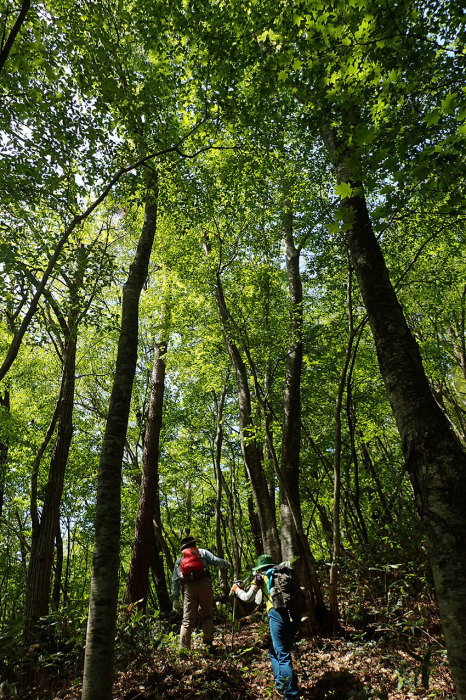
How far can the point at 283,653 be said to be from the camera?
4648 mm

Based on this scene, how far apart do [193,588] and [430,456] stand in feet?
18.2

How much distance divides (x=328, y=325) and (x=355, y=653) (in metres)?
7.06

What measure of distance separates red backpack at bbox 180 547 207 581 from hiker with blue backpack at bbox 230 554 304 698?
49.9 inches

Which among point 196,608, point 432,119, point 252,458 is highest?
point 432,119

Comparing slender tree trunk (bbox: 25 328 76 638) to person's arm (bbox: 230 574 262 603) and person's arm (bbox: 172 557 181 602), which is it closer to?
person's arm (bbox: 172 557 181 602)

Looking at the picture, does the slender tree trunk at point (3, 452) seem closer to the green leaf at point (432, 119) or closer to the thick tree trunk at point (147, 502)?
the thick tree trunk at point (147, 502)

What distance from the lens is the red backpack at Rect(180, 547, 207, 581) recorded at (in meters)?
6.51

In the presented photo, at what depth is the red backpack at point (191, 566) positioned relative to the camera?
21.4ft

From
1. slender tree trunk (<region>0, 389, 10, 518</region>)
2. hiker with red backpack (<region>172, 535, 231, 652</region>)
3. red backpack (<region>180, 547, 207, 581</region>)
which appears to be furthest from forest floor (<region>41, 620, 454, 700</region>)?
slender tree trunk (<region>0, 389, 10, 518</region>)

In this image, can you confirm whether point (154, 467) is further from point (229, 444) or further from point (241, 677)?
point (229, 444)

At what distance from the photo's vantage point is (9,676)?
464 centimetres

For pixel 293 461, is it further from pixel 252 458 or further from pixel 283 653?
pixel 283 653

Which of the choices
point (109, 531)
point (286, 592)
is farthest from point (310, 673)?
point (109, 531)

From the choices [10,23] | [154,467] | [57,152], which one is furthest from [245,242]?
[154,467]
